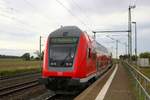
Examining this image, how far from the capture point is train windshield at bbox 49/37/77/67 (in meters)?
15.4

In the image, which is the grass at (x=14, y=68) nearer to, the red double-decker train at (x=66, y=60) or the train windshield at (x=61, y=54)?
the red double-decker train at (x=66, y=60)

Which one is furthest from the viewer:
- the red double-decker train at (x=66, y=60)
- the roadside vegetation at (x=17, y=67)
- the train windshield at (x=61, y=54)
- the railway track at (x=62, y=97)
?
the roadside vegetation at (x=17, y=67)

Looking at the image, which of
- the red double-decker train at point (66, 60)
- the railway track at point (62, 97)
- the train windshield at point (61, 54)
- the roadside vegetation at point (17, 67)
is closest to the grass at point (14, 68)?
the roadside vegetation at point (17, 67)

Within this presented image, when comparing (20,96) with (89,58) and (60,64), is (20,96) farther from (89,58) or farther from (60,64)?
(89,58)

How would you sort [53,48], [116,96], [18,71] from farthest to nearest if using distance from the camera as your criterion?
[18,71]
[53,48]
[116,96]

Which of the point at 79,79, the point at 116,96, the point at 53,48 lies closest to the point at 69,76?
the point at 79,79

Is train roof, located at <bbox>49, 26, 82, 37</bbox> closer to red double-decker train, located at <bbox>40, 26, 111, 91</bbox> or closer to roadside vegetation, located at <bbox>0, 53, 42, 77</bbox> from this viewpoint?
red double-decker train, located at <bbox>40, 26, 111, 91</bbox>

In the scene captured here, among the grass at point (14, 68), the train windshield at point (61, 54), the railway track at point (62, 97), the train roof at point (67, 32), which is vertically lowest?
the railway track at point (62, 97)

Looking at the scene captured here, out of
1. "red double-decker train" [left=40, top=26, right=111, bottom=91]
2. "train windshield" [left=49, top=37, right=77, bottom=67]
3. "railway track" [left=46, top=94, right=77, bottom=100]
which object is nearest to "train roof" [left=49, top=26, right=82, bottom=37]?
"red double-decker train" [left=40, top=26, right=111, bottom=91]

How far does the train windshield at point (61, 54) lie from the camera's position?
15.4 meters

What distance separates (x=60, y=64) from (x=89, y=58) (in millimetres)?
2379

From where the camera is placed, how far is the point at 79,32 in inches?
641

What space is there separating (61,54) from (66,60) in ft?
1.50

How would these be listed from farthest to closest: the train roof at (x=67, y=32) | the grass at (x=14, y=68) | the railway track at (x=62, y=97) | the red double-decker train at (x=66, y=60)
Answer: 1. the grass at (x=14, y=68)
2. the train roof at (x=67, y=32)
3. the railway track at (x=62, y=97)
4. the red double-decker train at (x=66, y=60)
